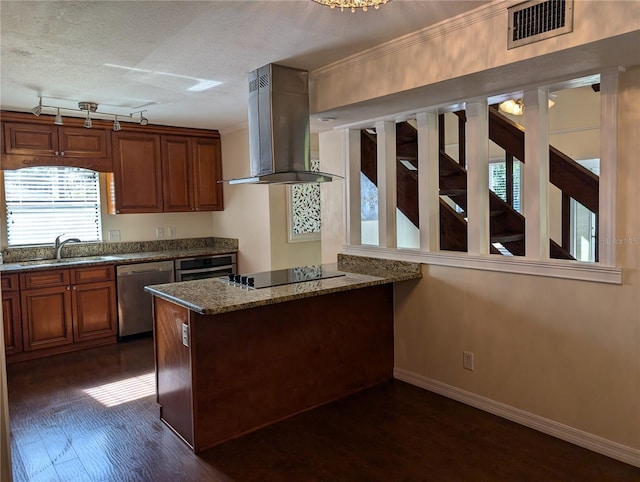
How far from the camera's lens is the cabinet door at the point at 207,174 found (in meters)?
5.56

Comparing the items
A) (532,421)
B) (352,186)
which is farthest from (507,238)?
(352,186)

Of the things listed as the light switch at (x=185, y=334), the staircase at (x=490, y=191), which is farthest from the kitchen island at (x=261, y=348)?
the staircase at (x=490, y=191)

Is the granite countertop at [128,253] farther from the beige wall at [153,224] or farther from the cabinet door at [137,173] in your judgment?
the cabinet door at [137,173]

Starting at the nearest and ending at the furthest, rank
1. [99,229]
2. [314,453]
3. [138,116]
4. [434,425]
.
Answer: [314,453] < [434,425] < [138,116] < [99,229]

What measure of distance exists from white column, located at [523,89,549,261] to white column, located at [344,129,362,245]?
1466 millimetres

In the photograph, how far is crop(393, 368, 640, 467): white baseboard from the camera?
8.18 ft

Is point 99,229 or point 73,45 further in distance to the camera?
point 99,229

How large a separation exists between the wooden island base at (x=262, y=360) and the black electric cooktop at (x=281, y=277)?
15cm

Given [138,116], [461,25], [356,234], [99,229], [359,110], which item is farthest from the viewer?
[99,229]

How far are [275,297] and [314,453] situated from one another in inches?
36.0

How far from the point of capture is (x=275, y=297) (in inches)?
106

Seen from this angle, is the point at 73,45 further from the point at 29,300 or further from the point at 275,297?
the point at 29,300

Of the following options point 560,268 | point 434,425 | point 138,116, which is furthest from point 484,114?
point 138,116

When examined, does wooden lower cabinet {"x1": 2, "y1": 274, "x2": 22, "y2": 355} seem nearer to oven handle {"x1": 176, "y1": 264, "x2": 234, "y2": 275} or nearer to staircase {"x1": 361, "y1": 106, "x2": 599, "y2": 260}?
oven handle {"x1": 176, "y1": 264, "x2": 234, "y2": 275}
